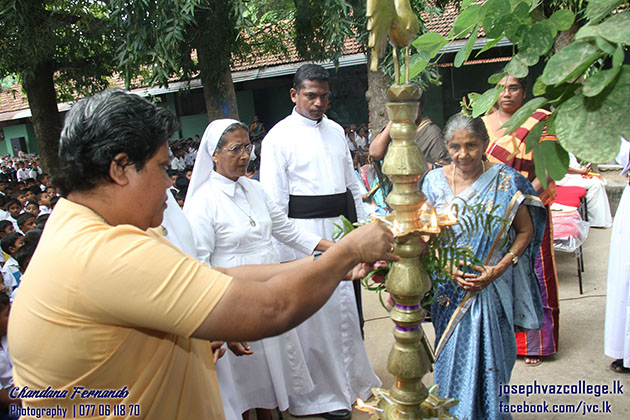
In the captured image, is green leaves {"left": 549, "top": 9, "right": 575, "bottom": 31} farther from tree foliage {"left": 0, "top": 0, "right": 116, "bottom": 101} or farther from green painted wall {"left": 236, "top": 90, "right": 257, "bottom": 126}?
green painted wall {"left": 236, "top": 90, "right": 257, "bottom": 126}

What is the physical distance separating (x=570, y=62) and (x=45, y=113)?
1299cm

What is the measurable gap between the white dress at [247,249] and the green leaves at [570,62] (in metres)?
2.13

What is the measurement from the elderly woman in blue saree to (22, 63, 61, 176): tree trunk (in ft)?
36.7

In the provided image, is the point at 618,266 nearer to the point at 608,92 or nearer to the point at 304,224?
the point at 304,224

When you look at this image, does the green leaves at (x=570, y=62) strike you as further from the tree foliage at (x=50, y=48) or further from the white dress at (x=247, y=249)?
the tree foliage at (x=50, y=48)

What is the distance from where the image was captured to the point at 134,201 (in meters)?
1.34

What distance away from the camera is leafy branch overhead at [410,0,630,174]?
0.82m

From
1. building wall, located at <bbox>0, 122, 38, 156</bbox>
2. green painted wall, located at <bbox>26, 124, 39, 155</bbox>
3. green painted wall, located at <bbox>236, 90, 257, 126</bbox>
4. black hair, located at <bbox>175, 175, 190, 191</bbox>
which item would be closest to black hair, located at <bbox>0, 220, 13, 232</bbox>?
black hair, located at <bbox>175, 175, 190, 191</bbox>

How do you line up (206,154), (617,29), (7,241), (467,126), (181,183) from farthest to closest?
(181,183) < (7,241) < (206,154) < (467,126) < (617,29)

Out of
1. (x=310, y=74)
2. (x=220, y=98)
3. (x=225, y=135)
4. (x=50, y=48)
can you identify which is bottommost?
(x=225, y=135)

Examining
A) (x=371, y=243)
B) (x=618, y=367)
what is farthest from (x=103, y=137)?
(x=618, y=367)

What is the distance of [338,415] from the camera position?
3.29 m

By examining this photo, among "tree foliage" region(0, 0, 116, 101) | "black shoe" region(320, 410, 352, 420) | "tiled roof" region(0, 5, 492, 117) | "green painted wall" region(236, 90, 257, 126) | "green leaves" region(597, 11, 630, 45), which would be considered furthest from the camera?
"green painted wall" region(236, 90, 257, 126)

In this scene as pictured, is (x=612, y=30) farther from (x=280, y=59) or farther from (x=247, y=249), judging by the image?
(x=280, y=59)
